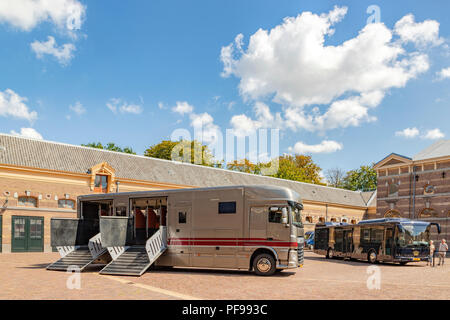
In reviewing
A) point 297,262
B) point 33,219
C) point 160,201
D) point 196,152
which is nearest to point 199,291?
point 297,262

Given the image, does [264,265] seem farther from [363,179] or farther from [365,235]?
[363,179]

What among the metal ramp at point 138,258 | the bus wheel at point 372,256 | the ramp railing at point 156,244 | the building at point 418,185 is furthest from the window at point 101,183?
the building at point 418,185

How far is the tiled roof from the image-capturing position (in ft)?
102

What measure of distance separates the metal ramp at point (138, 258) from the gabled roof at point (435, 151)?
28.5 m

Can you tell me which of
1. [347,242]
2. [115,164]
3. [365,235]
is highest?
[115,164]

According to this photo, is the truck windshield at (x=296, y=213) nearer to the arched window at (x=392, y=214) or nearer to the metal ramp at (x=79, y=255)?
the metal ramp at (x=79, y=255)

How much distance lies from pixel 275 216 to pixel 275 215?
1.6 inches

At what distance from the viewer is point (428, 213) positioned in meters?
36.2

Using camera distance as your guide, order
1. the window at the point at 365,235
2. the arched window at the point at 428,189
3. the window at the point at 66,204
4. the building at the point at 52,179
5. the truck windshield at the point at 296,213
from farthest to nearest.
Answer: the arched window at the point at 428,189, the window at the point at 66,204, the building at the point at 52,179, the window at the point at 365,235, the truck windshield at the point at 296,213

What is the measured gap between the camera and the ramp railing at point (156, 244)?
15.8 m

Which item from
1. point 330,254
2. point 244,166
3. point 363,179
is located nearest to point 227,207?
point 330,254

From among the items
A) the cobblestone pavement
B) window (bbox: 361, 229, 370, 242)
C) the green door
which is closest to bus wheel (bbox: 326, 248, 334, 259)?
window (bbox: 361, 229, 370, 242)

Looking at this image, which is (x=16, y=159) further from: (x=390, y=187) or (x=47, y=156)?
(x=390, y=187)

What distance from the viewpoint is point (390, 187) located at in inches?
1560
